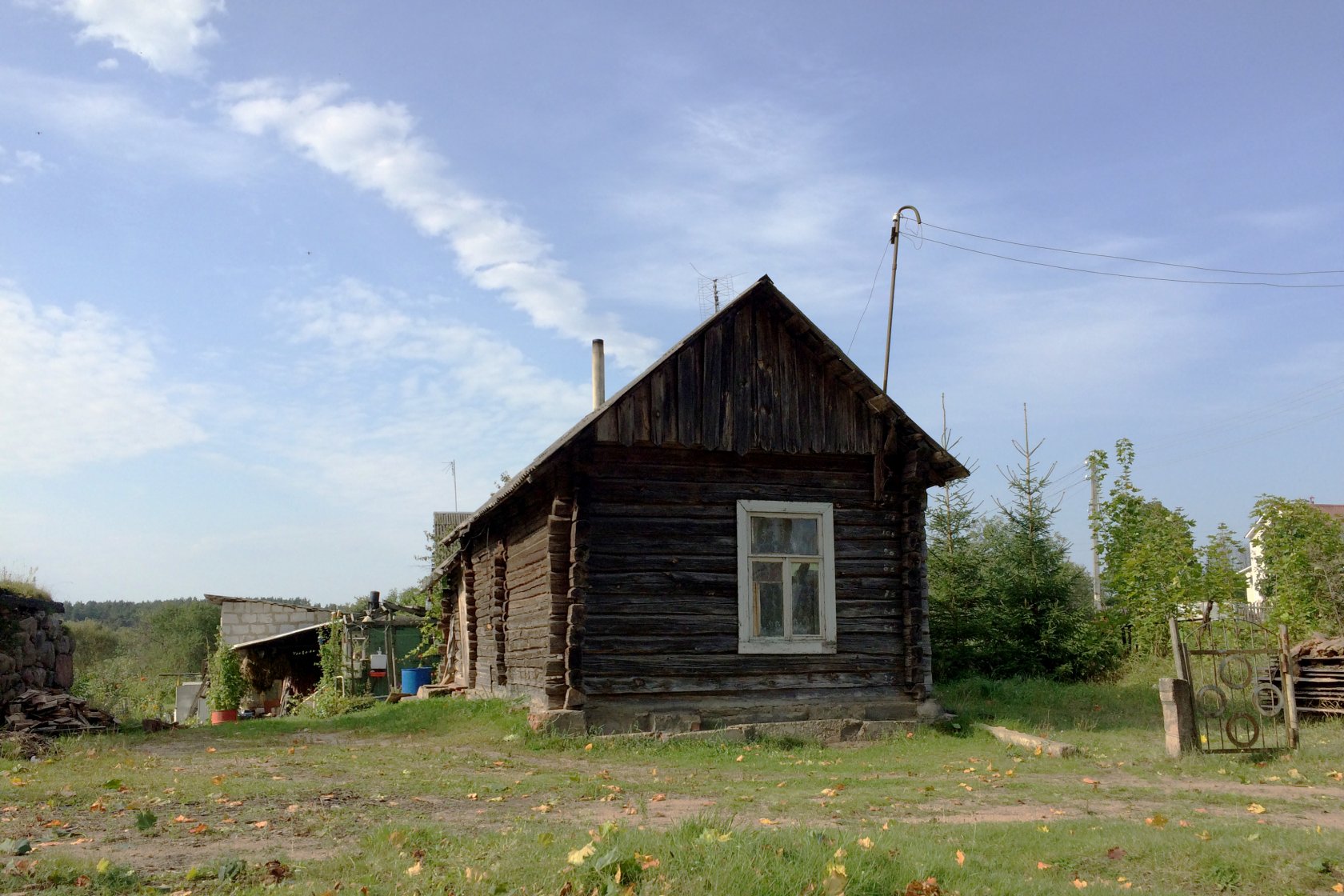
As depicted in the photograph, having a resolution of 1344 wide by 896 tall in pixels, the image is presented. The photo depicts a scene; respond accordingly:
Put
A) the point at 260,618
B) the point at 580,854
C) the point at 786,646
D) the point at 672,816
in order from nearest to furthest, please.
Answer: the point at 580,854 → the point at 672,816 → the point at 786,646 → the point at 260,618

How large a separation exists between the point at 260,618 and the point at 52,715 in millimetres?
20446

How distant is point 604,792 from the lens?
31.1ft

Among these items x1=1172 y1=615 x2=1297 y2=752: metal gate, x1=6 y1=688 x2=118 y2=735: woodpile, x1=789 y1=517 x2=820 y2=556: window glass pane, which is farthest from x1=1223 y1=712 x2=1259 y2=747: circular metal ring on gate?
x1=6 y1=688 x2=118 y2=735: woodpile

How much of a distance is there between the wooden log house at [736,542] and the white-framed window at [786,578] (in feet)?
0.08

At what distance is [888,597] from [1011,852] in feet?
27.8

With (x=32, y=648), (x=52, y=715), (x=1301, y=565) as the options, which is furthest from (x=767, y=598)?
(x=1301, y=565)

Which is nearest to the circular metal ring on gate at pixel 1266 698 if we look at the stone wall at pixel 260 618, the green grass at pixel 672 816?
the green grass at pixel 672 816

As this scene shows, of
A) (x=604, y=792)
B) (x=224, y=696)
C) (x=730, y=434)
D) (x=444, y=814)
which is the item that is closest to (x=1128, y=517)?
(x=730, y=434)

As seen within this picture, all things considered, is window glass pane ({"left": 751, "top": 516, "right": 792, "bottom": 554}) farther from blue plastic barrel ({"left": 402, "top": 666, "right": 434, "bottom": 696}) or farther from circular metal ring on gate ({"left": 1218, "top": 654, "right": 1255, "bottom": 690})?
blue plastic barrel ({"left": 402, "top": 666, "right": 434, "bottom": 696})

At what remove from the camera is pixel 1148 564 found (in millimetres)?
21797

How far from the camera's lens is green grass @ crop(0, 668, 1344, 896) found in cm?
571

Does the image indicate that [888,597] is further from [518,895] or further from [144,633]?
[144,633]

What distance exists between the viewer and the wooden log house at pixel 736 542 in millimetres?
14070

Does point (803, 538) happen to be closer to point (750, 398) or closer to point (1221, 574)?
point (750, 398)
